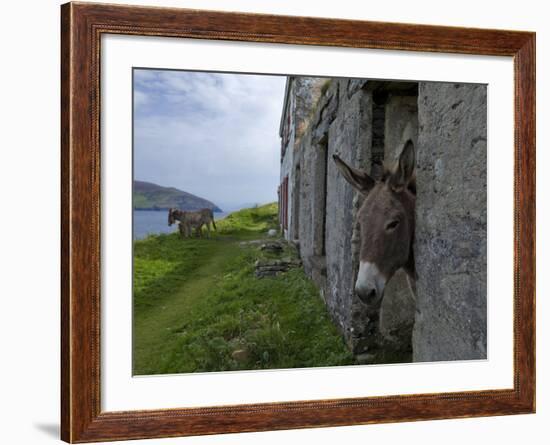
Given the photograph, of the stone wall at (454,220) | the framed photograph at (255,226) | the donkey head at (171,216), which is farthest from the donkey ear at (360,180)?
the donkey head at (171,216)

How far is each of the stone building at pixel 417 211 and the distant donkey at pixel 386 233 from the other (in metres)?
0.06

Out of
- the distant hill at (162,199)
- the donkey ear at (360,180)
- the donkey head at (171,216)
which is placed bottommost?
the donkey head at (171,216)

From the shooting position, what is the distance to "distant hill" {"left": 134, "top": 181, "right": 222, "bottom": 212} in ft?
5.98

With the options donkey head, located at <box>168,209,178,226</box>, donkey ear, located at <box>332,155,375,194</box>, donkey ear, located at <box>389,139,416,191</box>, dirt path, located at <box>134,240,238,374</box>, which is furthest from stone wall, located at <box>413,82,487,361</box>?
donkey head, located at <box>168,209,178,226</box>

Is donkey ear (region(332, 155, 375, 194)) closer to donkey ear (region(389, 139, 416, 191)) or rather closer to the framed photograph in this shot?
the framed photograph

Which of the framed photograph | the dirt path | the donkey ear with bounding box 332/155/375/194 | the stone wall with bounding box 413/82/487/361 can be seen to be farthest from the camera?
the donkey ear with bounding box 332/155/375/194

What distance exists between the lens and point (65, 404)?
69.7 inches

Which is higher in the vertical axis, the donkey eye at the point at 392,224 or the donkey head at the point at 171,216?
the donkey head at the point at 171,216

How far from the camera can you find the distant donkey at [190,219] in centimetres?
194

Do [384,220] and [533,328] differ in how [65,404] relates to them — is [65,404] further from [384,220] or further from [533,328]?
[533,328]

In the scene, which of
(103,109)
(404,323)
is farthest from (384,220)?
(103,109)

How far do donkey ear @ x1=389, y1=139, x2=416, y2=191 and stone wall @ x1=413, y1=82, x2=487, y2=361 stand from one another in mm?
119

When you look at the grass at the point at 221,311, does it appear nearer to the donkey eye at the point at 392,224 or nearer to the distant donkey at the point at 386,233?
Answer: the distant donkey at the point at 386,233

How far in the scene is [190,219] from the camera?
199 cm
